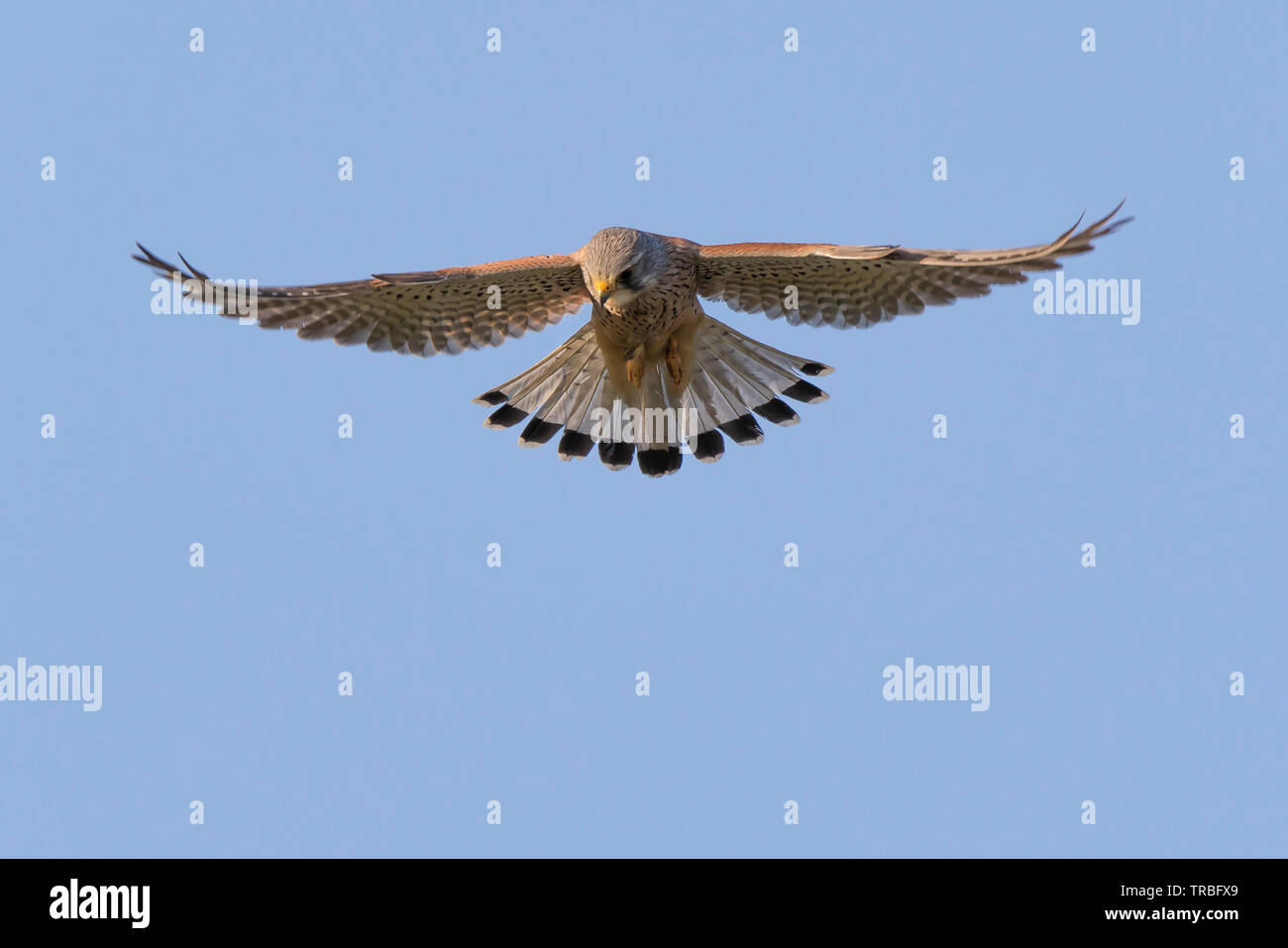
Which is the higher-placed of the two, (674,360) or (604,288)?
(604,288)

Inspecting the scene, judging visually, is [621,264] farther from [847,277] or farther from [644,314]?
[847,277]

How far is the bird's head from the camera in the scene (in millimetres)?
11359

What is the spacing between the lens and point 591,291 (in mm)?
11680

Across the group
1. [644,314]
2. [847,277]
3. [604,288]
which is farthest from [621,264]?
[847,277]

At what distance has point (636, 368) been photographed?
12.4 meters

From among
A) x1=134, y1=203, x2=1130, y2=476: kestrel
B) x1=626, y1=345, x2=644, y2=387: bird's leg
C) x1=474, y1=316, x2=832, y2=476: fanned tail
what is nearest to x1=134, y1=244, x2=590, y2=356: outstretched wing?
x1=134, y1=203, x2=1130, y2=476: kestrel

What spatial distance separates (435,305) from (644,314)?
62.7 inches

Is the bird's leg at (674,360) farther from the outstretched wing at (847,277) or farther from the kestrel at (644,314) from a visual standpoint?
the outstretched wing at (847,277)

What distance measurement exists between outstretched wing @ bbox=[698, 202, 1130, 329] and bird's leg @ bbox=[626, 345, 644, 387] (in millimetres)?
646

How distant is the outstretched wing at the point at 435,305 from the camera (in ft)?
38.8
